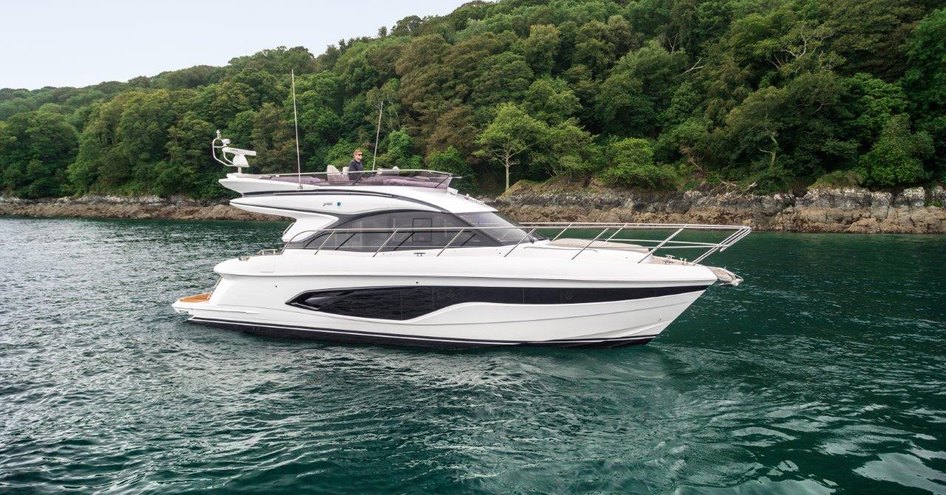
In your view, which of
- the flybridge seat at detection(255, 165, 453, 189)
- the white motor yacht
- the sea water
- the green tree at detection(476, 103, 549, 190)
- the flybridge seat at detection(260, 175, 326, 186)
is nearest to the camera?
the sea water

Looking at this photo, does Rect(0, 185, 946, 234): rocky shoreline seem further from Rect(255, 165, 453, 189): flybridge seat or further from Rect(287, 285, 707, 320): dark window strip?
Rect(287, 285, 707, 320): dark window strip

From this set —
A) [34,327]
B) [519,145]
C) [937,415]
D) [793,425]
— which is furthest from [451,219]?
[519,145]

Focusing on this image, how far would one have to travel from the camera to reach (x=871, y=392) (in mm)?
7484

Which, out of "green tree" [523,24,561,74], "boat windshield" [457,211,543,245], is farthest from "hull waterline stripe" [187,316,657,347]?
"green tree" [523,24,561,74]

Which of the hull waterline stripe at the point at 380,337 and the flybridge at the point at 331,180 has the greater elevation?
the flybridge at the point at 331,180

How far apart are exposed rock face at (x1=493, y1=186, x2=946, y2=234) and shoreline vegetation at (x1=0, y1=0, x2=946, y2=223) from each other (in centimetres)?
17

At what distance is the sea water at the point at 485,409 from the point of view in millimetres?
5410

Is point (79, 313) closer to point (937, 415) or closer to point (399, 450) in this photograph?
point (399, 450)

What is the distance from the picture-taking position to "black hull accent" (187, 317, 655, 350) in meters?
9.20

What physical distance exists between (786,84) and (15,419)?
5073cm

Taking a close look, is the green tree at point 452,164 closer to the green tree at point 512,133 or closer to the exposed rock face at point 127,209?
the green tree at point 512,133

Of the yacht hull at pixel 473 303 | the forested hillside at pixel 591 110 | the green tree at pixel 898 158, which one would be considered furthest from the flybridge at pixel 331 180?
the green tree at pixel 898 158

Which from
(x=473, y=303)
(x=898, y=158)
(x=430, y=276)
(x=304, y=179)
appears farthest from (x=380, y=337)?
(x=898, y=158)

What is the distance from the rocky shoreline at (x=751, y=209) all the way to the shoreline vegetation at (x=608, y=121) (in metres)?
0.16
